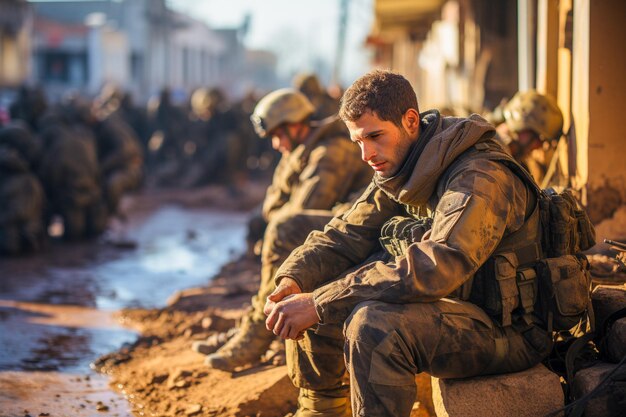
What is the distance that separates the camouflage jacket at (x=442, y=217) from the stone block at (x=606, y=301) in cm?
70

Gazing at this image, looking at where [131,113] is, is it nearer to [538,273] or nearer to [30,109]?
[30,109]

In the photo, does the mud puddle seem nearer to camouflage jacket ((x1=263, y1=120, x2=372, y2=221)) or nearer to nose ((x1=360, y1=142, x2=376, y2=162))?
camouflage jacket ((x1=263, y1=120, x2=372, y2=221))

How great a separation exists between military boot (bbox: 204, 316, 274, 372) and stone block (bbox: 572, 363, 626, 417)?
6.45 ft

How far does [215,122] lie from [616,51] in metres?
14.4

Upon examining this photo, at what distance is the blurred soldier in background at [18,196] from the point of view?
9.95 m

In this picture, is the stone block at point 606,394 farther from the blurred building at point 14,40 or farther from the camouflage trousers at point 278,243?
the blurred building at point 14,40

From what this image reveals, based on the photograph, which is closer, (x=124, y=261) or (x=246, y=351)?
(x=246, y=351)

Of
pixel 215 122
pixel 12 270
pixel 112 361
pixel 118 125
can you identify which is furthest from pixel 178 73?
pixel 112 361

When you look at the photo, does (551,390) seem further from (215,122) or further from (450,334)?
(215,122)

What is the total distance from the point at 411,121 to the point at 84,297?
17.4 feet

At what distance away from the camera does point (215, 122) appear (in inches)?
751

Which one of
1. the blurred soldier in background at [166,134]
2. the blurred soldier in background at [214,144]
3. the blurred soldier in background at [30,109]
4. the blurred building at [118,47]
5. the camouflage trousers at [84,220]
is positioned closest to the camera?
the camouflage trousers at [84,220]

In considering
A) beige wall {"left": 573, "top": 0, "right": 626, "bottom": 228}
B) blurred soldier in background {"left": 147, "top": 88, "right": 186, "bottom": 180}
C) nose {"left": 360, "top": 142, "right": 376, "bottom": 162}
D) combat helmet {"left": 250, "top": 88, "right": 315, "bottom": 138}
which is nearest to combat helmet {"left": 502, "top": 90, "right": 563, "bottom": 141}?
beige wall {"left": 573, "top": 0, "right": 626, "bottom": 228}

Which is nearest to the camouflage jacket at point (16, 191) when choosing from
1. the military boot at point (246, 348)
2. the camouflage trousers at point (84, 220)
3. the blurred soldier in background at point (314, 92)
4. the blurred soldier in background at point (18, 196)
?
the blurred soldier in background at point (18, 196)
